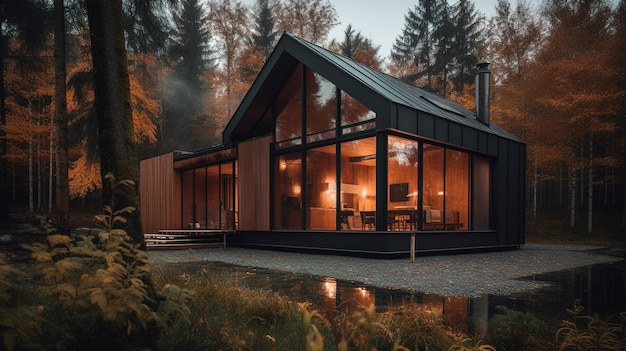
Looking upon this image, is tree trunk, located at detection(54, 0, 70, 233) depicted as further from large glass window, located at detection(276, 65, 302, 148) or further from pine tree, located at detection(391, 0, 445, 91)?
pine tree, located at detection(391, 0, 445, 91)

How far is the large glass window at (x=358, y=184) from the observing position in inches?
392

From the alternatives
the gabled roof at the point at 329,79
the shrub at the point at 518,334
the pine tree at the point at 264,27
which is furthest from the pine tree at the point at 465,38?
the shrub at the point at 518,334

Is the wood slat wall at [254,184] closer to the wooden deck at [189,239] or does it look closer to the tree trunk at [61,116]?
the wooden deck at [189,239]

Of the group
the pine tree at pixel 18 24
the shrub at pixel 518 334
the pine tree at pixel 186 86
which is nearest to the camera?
the shrub at pixel 518 334

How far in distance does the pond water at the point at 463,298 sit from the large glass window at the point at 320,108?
5.36 meters

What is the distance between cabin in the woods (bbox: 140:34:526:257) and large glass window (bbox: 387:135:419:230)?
0.09 feet

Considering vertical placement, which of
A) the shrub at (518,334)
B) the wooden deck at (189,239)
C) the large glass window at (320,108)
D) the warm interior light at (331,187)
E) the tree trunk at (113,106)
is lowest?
the wooden deck at (189,239)

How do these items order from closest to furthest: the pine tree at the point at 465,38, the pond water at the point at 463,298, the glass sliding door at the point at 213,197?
the pond water at the point at 463,298, the glass sliding door at the point at 213,197, the pine tree at the point at 465,38

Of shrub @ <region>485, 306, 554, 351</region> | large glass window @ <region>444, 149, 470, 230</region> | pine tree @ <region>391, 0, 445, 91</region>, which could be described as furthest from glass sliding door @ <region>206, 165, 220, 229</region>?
pine tree @ <region>391, 0, 445, 91</region>

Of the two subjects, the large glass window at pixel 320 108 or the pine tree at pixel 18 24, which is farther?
the pine tree at pixel 18 24

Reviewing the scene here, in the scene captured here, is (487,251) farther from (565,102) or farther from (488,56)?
(488,56)

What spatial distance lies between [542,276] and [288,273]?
4.53 meters

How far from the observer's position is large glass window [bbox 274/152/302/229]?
1133cm

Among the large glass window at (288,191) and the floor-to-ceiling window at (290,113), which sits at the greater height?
the floor-to-ceiling window at (290,113)
